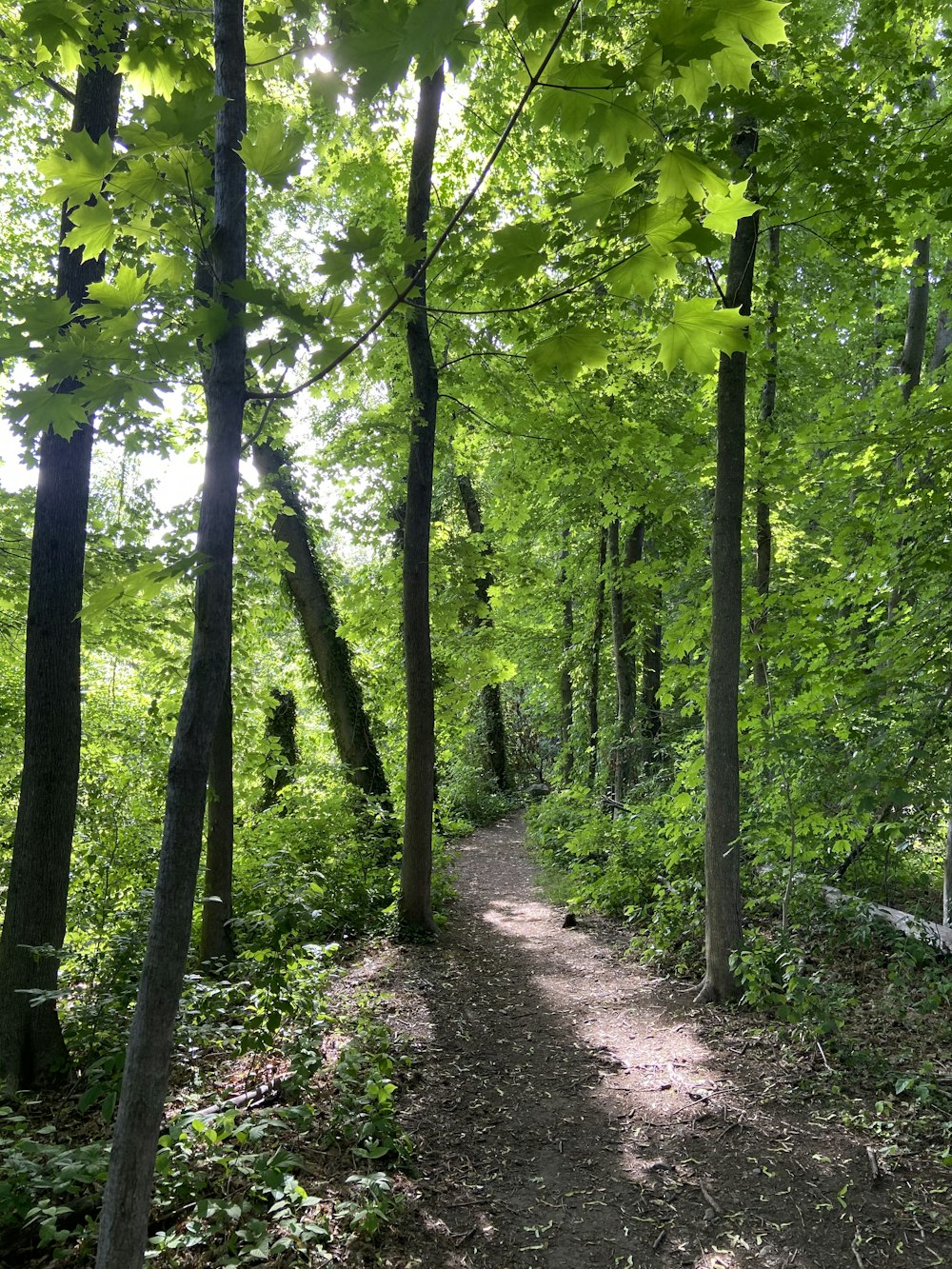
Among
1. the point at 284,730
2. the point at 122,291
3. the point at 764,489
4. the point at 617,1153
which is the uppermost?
the point at 764,489

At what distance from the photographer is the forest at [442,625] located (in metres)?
1.65

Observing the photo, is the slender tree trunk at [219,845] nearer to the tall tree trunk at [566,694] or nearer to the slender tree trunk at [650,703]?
the slender tree trunk at [650,703]

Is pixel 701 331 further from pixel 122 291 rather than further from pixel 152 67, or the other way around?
pixel 152 67

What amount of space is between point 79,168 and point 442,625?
713cm

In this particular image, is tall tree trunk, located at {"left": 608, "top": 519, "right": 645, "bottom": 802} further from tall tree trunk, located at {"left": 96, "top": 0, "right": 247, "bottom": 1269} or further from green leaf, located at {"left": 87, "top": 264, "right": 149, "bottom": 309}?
green leaf, located at {"left": 87, "top": 264, "right": 149, "bottom": 309}

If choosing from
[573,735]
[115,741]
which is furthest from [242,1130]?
[573,735]

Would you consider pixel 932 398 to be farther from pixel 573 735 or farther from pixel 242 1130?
pixel 573 735

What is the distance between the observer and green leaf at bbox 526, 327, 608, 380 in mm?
1650

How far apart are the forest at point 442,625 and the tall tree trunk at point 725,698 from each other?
41 mm

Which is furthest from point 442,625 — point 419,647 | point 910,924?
point 910,924

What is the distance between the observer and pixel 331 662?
984 cm

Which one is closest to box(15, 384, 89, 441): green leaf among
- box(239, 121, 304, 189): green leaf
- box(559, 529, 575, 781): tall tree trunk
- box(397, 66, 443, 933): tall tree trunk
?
box(239, 121, 304, 189): green leaf

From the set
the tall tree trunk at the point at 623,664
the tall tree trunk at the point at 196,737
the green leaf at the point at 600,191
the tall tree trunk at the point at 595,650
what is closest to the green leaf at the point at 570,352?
the green leaf at the point at 600,191

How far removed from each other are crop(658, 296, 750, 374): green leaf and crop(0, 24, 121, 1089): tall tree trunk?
382 cm
